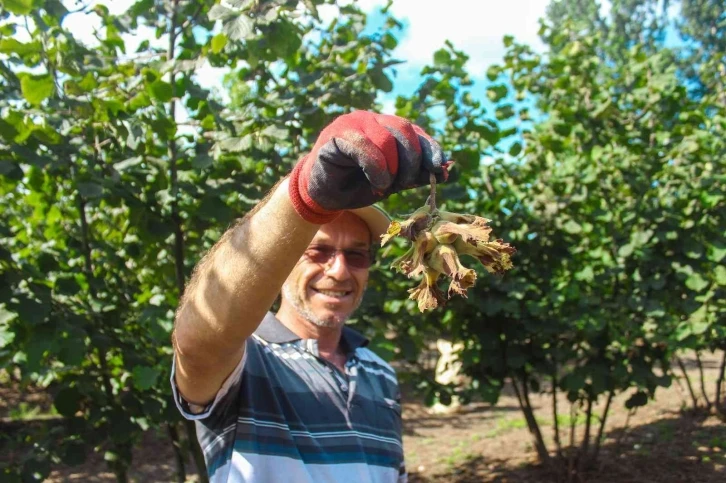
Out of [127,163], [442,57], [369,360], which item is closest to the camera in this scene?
[369,360]

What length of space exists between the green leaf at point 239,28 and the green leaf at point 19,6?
29.5 inches

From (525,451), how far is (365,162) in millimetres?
5729

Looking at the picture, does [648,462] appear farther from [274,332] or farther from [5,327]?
[5,327]

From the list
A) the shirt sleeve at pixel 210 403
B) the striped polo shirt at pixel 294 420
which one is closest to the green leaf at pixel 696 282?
the striped polo shirt at pixel 294 420

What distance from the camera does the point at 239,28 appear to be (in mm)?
2609

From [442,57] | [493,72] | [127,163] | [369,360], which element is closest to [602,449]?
[493,72]

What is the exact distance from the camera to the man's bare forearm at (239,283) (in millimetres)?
1363

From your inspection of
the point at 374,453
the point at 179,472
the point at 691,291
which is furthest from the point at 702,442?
the point at 374,453

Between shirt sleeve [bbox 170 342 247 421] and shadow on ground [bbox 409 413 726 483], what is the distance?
4.11m

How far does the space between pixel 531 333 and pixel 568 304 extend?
1.08 feet

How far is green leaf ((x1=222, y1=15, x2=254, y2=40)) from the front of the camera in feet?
8.50

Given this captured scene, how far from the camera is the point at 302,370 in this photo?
1.95m

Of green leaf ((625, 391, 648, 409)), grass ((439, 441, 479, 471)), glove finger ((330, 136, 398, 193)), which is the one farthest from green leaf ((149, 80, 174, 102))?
grass ((439, 441, 479, 471))

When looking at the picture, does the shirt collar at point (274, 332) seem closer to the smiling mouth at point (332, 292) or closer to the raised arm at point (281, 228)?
the smiling mouth at point (332, 292)
